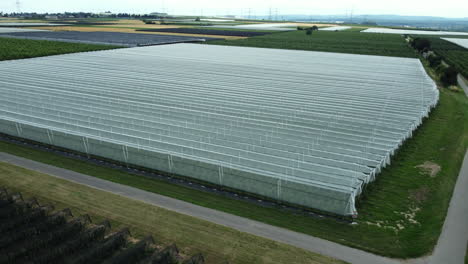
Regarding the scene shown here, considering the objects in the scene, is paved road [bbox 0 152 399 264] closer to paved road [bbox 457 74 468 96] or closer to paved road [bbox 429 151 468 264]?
paved road [bbox 429 151 468 264]

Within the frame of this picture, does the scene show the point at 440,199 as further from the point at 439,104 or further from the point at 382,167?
the point at 439,104

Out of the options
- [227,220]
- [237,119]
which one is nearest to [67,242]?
[227,220]

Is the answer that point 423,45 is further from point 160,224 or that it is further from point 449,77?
point 160,224

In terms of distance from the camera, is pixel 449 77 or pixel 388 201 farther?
pixel 449 77

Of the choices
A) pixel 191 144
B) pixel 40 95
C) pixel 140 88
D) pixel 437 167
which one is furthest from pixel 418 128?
pixel 40 95

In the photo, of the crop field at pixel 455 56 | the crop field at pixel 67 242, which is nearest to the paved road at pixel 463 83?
the crop field at pixel 455 56

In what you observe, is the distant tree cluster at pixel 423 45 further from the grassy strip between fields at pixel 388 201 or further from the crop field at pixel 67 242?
the crop field at pixel 67 242
